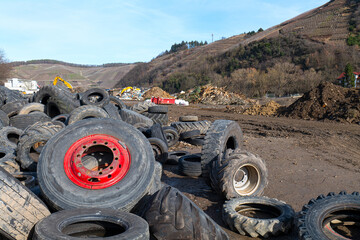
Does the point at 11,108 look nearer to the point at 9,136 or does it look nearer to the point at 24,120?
the point at 24,120

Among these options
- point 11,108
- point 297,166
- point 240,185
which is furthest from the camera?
point 11,108

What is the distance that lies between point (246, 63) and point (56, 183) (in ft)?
193

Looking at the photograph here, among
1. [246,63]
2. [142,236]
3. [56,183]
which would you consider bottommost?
[142,236]

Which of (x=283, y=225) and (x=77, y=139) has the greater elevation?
(x=77, y=139)

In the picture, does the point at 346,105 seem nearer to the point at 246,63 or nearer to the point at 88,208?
the point at 88,208

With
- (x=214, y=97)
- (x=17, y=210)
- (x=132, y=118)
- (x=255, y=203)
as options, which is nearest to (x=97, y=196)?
(x=17, y=210)

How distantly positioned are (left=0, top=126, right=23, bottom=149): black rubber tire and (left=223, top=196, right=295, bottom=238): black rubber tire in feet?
17.3

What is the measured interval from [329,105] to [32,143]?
1509 cm

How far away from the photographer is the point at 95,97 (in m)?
11.6

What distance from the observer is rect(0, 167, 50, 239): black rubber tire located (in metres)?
2.89

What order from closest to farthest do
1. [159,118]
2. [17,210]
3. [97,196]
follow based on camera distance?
[17,210]
[97,196]
[159,118]

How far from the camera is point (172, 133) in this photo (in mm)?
9492

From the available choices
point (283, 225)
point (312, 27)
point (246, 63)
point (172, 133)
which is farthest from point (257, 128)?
point (312, 27)

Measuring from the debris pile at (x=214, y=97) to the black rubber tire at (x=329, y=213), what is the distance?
24.2 meters
